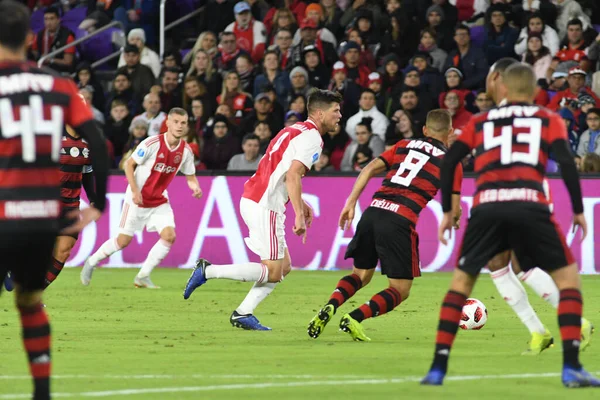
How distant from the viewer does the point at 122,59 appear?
22547 mm

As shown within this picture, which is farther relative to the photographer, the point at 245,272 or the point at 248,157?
the point at 248,157

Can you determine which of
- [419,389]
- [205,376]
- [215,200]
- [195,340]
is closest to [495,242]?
[419,389]

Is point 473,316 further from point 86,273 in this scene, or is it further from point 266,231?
point 86,273

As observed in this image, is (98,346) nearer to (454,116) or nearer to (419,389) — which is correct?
(419,389)

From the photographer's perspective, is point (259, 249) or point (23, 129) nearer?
point (23, 129)

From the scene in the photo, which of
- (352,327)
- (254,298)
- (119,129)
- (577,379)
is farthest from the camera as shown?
(119,129)

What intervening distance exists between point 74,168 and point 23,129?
6911mm

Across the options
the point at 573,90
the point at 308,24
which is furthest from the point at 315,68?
the point at 573,90

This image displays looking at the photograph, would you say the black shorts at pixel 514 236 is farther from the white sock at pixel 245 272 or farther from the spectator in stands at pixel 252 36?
the spectator in stands at pixel 252 36

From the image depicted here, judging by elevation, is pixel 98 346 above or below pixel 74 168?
below

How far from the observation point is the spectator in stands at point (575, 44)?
750 inches

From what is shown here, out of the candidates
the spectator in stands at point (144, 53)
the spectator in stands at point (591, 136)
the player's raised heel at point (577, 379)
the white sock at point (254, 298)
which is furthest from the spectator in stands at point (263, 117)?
the player's raised heel at point (577, 379)

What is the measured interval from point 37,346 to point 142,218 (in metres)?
9.50

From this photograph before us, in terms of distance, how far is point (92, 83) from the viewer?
72.5ft
